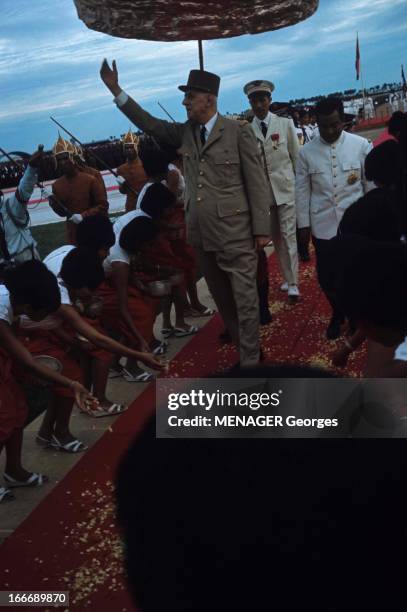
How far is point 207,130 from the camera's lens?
13.1ft

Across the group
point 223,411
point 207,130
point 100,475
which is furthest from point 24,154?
point 223,411

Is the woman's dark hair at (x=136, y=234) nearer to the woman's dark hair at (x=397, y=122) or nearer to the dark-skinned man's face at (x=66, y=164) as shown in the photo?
the dark-skinned man's face at (x=66, y=164)

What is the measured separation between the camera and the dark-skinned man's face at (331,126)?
14.9 ft

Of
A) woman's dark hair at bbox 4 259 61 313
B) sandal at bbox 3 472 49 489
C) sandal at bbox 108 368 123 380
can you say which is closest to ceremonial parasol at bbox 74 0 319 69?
woman's dark hair at bbox 4 259 61 313

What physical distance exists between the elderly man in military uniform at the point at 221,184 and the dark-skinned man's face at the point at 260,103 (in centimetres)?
161

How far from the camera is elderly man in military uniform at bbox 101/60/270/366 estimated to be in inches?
156

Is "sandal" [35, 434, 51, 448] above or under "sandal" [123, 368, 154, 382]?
above

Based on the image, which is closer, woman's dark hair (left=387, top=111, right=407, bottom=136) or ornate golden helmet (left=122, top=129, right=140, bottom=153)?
woman's dark hair (left=387, top=111, right=407, bottom=136)

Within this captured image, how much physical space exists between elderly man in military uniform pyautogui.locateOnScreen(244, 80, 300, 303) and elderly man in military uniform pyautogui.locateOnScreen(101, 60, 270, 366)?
150 centimetres

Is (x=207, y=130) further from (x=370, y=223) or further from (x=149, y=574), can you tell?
(x=149, y=574)

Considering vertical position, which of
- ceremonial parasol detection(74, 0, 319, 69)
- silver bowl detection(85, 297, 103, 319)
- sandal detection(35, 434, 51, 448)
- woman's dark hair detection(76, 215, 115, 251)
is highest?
ceremonial parasol detection(74, 0, 319, 69)

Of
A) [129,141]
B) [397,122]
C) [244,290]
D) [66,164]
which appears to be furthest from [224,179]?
[397,122]

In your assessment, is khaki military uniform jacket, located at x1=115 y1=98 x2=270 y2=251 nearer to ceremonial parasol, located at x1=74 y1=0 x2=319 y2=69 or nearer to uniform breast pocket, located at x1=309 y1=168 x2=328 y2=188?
ceremonial parasol, located at x1=74 y1=0 x2=319 y2=69
